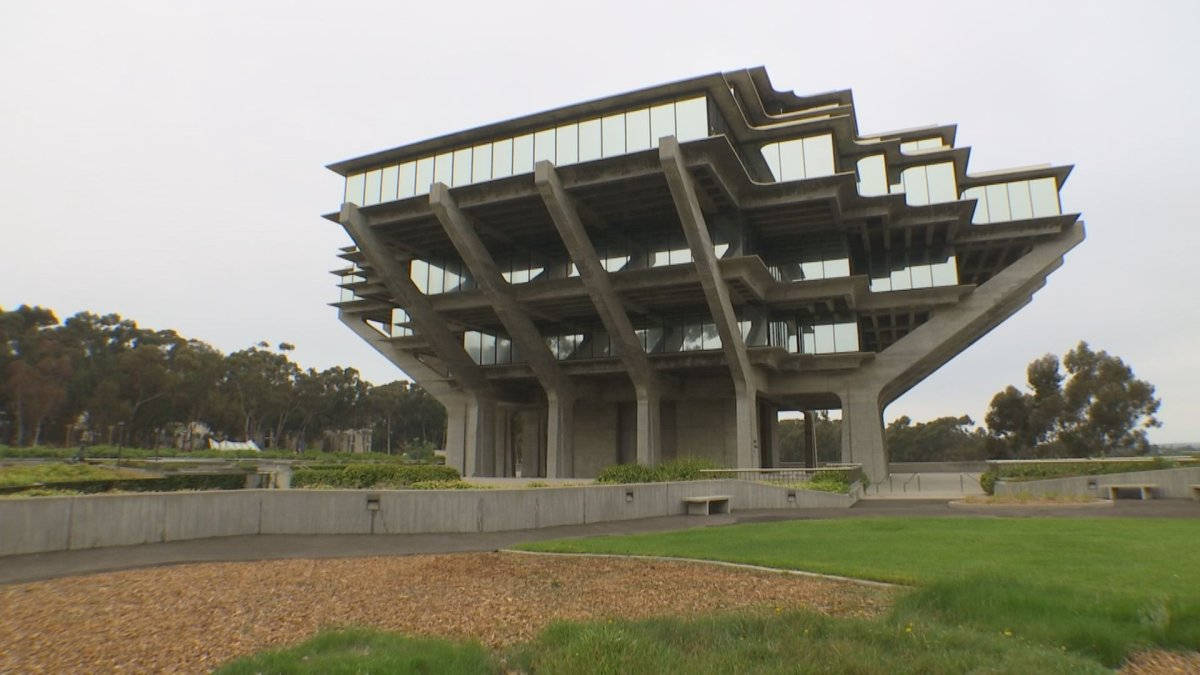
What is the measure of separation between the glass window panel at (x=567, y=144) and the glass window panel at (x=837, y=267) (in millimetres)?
14227

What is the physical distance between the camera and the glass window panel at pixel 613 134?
31.4m

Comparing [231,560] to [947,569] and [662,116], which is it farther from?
[662,116]

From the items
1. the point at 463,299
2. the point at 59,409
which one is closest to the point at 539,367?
the point at 463,299

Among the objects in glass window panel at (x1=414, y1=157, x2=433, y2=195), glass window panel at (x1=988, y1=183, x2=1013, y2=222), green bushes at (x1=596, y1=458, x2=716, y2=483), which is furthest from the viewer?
glass window panel at (x1=988, y1=183, x2=1013, y2=222)

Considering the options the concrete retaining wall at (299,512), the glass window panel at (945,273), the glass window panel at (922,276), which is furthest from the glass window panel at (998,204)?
the concrete retaining wall at (299,512)

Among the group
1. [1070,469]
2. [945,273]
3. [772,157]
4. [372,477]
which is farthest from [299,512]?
[945,273]

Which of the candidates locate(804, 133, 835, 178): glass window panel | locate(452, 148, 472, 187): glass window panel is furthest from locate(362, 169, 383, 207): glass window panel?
locate(804, 133, 835, 178): glass window panel

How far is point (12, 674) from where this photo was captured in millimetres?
5621

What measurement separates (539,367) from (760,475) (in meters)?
13.9

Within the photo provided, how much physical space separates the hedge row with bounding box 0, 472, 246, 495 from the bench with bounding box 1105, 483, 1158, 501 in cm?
3172

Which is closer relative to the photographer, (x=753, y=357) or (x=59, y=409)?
(x=753, y=357)

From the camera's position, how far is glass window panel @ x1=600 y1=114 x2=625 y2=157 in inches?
1238

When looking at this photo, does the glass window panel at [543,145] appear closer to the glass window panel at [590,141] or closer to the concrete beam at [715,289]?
the glass window panel at [590,141]

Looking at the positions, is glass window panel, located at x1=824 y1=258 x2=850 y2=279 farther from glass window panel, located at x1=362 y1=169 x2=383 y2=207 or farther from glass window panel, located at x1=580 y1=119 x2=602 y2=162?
glass window panel, located at x1=362 y1=169 x2=383 y2=207
